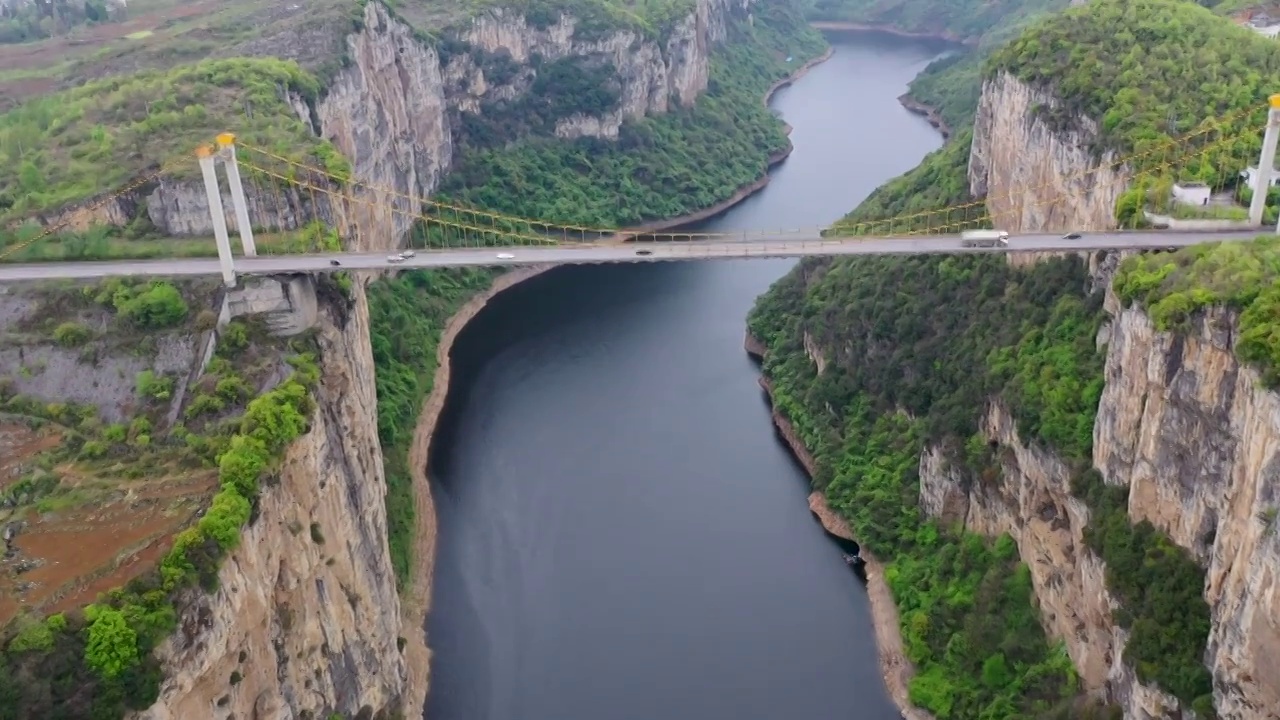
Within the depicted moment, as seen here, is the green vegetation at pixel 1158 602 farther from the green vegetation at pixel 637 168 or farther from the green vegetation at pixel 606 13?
the green vegetation at pixel 606 13

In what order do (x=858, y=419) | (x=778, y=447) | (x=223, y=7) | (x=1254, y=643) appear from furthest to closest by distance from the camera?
1. (x=223, y=7)
2. (x=778, y=447)
3. (x=858, y=419)
4. (x=1254, y=643)

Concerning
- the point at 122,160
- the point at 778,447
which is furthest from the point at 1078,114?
the point at 122,160

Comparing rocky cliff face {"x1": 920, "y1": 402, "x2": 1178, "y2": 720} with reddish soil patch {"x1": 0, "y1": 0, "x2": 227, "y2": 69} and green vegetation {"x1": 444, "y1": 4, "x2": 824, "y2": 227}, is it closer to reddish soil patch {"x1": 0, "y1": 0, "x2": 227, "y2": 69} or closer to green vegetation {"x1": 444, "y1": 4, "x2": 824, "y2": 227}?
green vegetation {"x1": 444, "y1": 4, "x2": 824, "y2": 227}

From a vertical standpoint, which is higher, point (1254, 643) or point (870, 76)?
point (870, 76)

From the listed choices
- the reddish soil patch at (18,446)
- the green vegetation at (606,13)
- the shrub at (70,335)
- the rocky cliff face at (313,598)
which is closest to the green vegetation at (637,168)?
the green vegetation at (606,13)

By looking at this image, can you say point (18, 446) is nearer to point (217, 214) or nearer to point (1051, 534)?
point (217, 214)

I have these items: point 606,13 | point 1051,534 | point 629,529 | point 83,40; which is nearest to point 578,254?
point 629,529

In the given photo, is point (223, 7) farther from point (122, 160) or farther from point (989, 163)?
point (989, 163)
